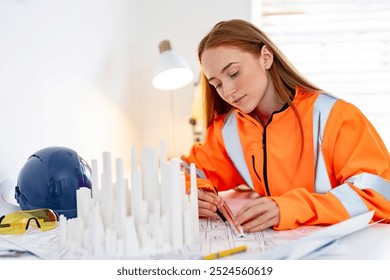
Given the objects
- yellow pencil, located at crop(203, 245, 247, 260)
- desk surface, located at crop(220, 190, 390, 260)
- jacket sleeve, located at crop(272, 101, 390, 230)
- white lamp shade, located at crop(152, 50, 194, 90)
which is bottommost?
desk surface, located at crop(220, 190, 390, 260)

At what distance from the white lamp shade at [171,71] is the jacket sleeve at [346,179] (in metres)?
0.85

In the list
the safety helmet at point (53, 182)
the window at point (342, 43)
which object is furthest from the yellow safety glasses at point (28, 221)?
the window at point (342, 43)

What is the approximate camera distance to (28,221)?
72cm

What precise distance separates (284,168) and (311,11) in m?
1.26

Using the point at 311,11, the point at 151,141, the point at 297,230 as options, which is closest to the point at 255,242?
the point at 297,230

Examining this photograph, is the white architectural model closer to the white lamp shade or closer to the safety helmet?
the safety helmet

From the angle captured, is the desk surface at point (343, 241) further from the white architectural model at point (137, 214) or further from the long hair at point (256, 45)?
the long hair at point (256, 45)

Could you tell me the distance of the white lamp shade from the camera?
160 centimetres

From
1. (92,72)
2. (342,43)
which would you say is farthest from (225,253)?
(342,43)

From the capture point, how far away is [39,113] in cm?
106

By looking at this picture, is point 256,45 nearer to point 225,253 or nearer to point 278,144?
point 278,144

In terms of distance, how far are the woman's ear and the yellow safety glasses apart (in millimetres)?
488

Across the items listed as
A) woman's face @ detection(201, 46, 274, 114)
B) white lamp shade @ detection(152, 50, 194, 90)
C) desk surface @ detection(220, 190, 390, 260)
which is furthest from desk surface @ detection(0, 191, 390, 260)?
white lamp shade @ detection(152, 50, 194, 90)

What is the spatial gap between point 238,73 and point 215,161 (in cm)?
25
